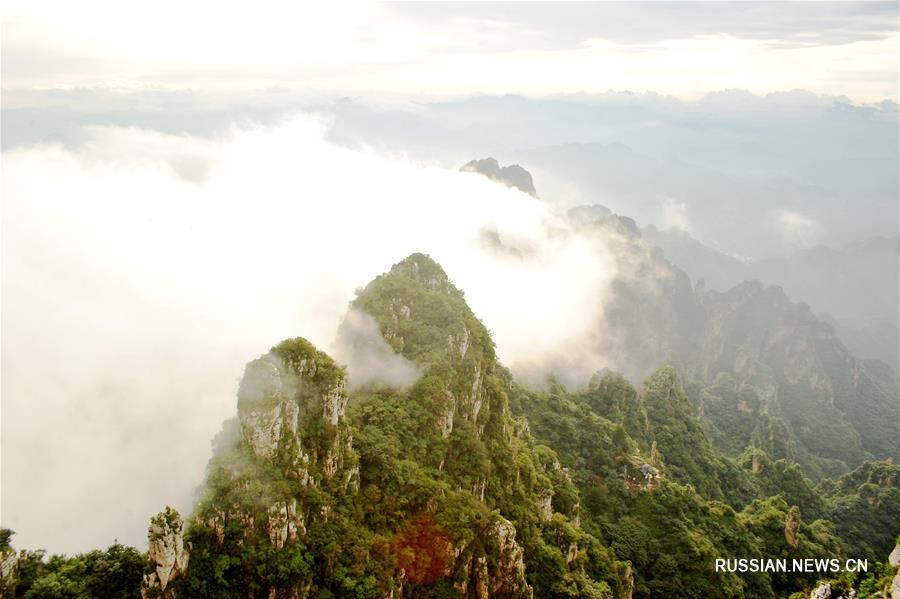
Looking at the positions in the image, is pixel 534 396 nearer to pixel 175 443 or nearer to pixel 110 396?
pixel 175 443

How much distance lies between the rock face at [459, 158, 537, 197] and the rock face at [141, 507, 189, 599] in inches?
6234

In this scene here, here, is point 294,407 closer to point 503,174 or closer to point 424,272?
point 424,272

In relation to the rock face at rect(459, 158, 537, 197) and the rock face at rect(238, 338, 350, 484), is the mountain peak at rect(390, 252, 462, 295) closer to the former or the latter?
the rock face at rect(238, 338, 350, 484)

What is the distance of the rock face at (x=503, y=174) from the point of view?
17212cm

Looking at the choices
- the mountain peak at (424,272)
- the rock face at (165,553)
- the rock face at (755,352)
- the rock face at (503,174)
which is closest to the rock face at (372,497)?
the rock face at (165,553)

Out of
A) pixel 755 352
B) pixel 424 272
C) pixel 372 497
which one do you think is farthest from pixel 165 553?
pixel 755 352

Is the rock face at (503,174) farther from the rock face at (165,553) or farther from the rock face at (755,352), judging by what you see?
the rock face at (165,553)

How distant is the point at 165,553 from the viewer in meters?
21.5

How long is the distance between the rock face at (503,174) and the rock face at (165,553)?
158332 mm

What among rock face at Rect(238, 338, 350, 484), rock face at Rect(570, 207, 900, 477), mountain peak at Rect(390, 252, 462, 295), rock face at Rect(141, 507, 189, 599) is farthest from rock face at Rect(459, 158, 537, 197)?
rock face at Rect(141, 507, 189, 599)

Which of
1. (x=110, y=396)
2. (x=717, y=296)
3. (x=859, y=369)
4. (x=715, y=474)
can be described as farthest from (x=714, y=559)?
(x=717, y=296)

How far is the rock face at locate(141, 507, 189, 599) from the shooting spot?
2136cm

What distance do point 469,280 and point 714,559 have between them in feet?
280

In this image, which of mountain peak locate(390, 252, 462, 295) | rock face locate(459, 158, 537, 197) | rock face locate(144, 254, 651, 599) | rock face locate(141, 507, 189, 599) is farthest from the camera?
rock face locate(459, 158, 537, 197)
